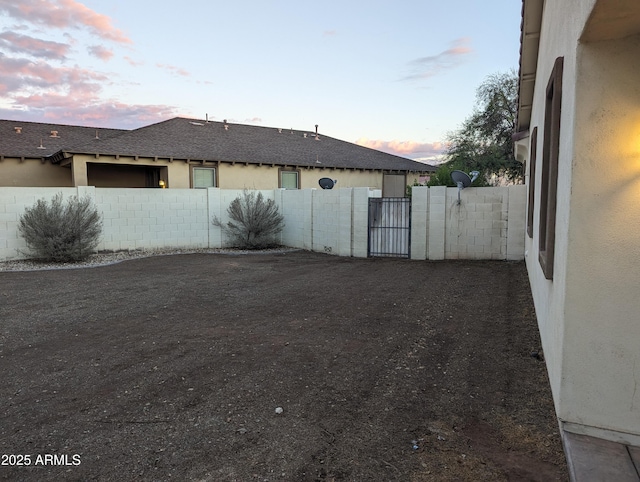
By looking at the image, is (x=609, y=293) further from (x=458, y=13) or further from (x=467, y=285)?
(x=458, y=13)

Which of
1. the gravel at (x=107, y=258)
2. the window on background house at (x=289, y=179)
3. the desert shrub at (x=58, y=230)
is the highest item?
the window on background house at (x=289, y=179)

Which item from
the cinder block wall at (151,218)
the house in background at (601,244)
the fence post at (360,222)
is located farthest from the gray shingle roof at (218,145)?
the house in background at (601,244)

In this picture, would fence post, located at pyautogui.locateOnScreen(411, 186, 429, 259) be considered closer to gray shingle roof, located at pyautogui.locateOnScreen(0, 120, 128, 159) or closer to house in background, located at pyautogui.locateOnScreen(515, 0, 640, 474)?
house in background, located at pyautogui.locateOnScreen(515, 0, 640, 474)

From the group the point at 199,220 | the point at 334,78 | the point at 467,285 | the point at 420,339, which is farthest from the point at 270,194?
the point at 420,339

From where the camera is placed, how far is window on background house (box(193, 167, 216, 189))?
1795 centimetres

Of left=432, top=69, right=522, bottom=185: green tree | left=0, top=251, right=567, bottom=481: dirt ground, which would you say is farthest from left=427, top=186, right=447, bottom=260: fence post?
left=432, top=69, right=522, bottom=185: green tree

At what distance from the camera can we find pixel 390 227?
12.8 meters

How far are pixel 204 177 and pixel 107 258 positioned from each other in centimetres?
634

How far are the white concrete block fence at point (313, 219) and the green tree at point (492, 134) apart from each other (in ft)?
36.2

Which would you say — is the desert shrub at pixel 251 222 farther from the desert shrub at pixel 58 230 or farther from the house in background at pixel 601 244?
the house in background at pixel 601 244

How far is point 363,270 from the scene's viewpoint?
10.7 meters

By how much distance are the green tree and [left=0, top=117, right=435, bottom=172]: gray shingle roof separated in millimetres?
2284

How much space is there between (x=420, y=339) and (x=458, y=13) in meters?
11.2

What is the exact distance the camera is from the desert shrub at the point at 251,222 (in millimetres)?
15281
